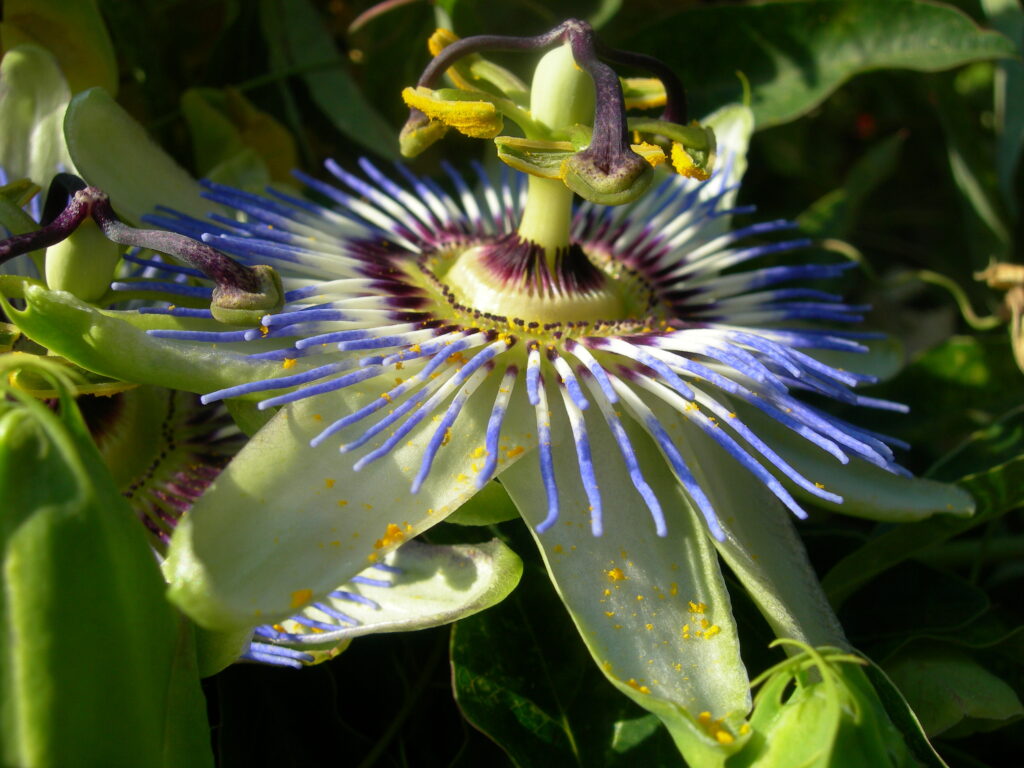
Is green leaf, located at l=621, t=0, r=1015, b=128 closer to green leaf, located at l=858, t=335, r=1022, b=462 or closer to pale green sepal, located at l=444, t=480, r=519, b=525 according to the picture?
green leaf, located at l=858, t=335, r=1022, b=462

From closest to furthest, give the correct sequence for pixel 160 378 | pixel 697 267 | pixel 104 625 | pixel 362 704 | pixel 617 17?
pixel 104 625, pixel 160 378, pixel 362 704, pixel 697 267, pixel 617 17

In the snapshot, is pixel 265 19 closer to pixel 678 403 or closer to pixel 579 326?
pixel 579 326

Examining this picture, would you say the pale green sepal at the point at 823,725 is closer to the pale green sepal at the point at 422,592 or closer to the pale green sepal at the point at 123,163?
the pale green sepal at the point at 422,592

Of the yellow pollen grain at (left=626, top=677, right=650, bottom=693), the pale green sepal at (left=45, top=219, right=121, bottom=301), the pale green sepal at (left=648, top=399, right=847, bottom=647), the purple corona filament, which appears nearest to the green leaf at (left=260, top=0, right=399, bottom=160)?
the purple corona filament

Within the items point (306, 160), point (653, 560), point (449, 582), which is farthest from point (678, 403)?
point (306, 160)

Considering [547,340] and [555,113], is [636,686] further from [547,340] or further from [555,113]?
[555,113]

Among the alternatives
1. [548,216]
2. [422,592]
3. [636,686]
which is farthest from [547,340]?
[636,686]
